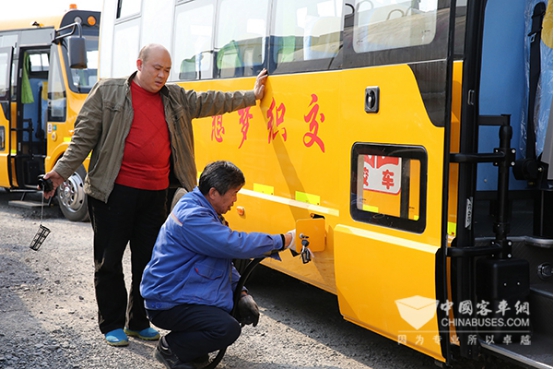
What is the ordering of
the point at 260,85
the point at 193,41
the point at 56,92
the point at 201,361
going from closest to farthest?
the point at 201,361
the point at 260,85
the point at 193,41
the point at 56,92

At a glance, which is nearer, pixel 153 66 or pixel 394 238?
pixel 394 238

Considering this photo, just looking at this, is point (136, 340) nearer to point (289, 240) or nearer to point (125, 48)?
point (289, 240)

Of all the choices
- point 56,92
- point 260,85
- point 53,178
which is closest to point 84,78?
point 56,92

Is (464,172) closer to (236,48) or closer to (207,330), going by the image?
(207,330)

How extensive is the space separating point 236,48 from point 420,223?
2538 mm

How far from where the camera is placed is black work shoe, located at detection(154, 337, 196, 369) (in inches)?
156

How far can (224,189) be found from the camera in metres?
3.90

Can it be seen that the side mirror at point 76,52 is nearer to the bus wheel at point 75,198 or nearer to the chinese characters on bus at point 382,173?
the bus wheel at point 75,198

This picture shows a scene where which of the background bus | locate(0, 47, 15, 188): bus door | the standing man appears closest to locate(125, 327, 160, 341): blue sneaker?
the standing man

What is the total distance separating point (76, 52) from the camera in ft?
29.2

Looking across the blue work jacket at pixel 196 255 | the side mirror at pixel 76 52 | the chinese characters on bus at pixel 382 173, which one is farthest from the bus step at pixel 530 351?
the side mirror at pixel 76 52

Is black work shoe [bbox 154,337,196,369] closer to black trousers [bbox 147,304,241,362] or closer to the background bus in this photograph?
black trousers [bbox 147,304,241,362]

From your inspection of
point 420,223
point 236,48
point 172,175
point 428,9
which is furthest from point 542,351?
point 236,48

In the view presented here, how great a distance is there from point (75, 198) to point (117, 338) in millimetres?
5563
